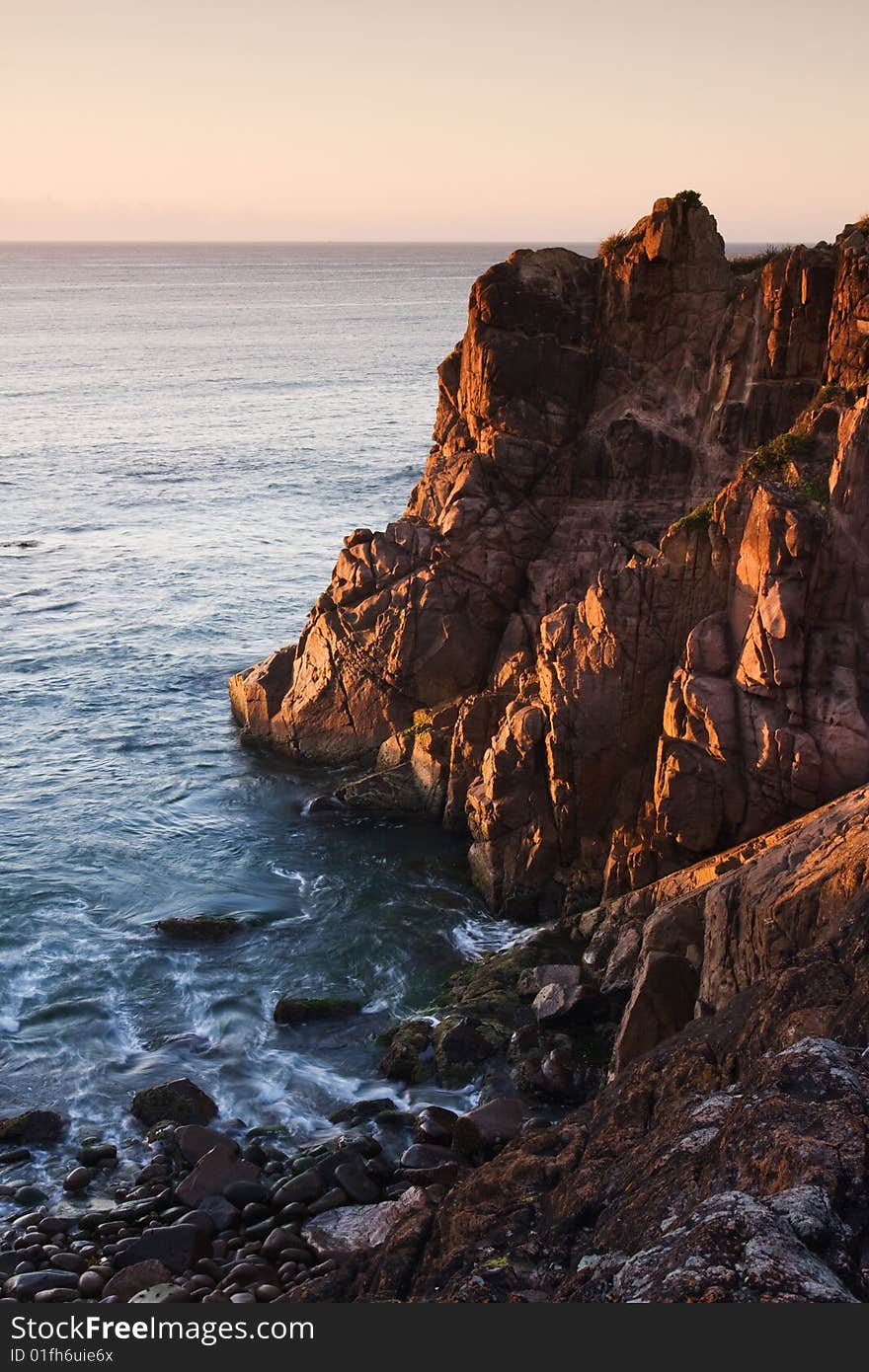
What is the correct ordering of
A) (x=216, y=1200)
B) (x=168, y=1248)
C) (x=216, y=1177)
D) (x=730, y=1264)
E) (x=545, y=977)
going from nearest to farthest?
(x=730, y=1264)
(x=168, y=1248)
(x=216, y=1200)
(x=216, y=1177)
(x=545, y=977)

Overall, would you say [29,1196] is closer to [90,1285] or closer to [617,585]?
[90,1285]

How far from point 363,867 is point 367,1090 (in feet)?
35.7

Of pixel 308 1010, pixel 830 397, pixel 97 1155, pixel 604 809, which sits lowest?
pixel 97 1155

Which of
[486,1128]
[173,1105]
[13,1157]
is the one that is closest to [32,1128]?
[13,1157]

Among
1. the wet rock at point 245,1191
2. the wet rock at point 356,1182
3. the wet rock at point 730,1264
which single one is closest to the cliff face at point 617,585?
the wet rock at point 356,1182

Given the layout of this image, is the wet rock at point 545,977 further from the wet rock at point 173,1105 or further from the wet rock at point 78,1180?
the wet rock at point 78,1180

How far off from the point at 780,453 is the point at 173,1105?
22.6m

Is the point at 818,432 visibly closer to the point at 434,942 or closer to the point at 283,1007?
the point at 434,942

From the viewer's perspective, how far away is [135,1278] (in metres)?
22.3

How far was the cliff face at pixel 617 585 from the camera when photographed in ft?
105

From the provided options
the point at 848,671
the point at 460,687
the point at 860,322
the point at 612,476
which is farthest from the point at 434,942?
the point at 860,322

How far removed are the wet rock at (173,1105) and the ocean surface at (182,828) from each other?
68 cm

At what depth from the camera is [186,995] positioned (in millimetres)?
33312

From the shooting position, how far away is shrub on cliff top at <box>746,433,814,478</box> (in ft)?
115
